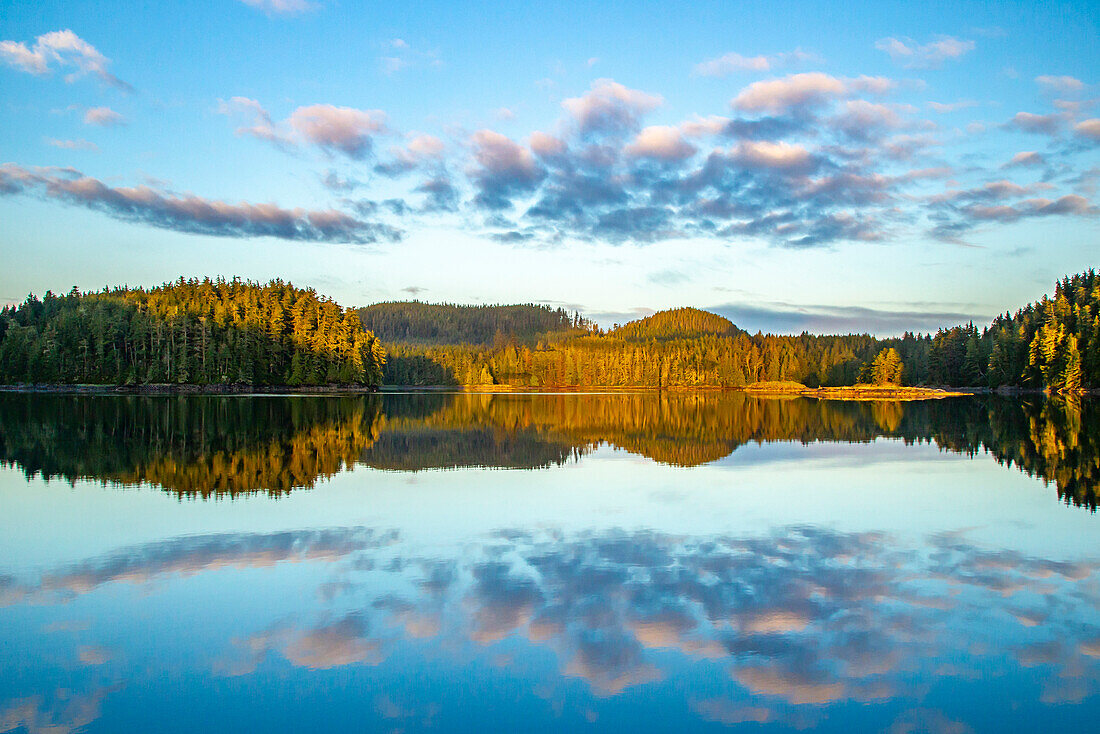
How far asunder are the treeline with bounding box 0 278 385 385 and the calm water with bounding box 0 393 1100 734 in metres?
87.1

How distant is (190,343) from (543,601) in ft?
356

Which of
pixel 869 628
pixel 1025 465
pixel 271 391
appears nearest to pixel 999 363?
pixel 1025 465

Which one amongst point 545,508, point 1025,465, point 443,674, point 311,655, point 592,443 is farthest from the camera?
point 592,443

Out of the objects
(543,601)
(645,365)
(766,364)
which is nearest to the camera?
(543,601)

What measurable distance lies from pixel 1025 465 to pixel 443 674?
77.0 feet

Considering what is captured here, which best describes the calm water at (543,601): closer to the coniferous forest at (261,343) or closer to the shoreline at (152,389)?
the shoreline at (152,389)

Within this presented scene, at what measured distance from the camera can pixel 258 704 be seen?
6.54m

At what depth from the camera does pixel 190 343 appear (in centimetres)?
10281

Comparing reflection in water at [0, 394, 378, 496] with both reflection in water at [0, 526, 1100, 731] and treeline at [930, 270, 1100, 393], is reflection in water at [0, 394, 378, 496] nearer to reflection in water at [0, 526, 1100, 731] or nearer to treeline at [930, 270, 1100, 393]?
reflection in water at [0, 526, 1100, 731]

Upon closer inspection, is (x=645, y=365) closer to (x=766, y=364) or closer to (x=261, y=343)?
(x=766, y=364)

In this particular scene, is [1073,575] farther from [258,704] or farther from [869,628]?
[258,704]

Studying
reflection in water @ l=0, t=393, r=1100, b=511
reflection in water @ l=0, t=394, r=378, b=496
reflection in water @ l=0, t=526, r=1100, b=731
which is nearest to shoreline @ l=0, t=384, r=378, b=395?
reflection in water @ l=0, t=393, r=1100, b=511

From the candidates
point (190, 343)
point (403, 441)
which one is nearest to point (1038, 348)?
point (403, 441)

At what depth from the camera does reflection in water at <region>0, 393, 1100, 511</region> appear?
67.0 ft
